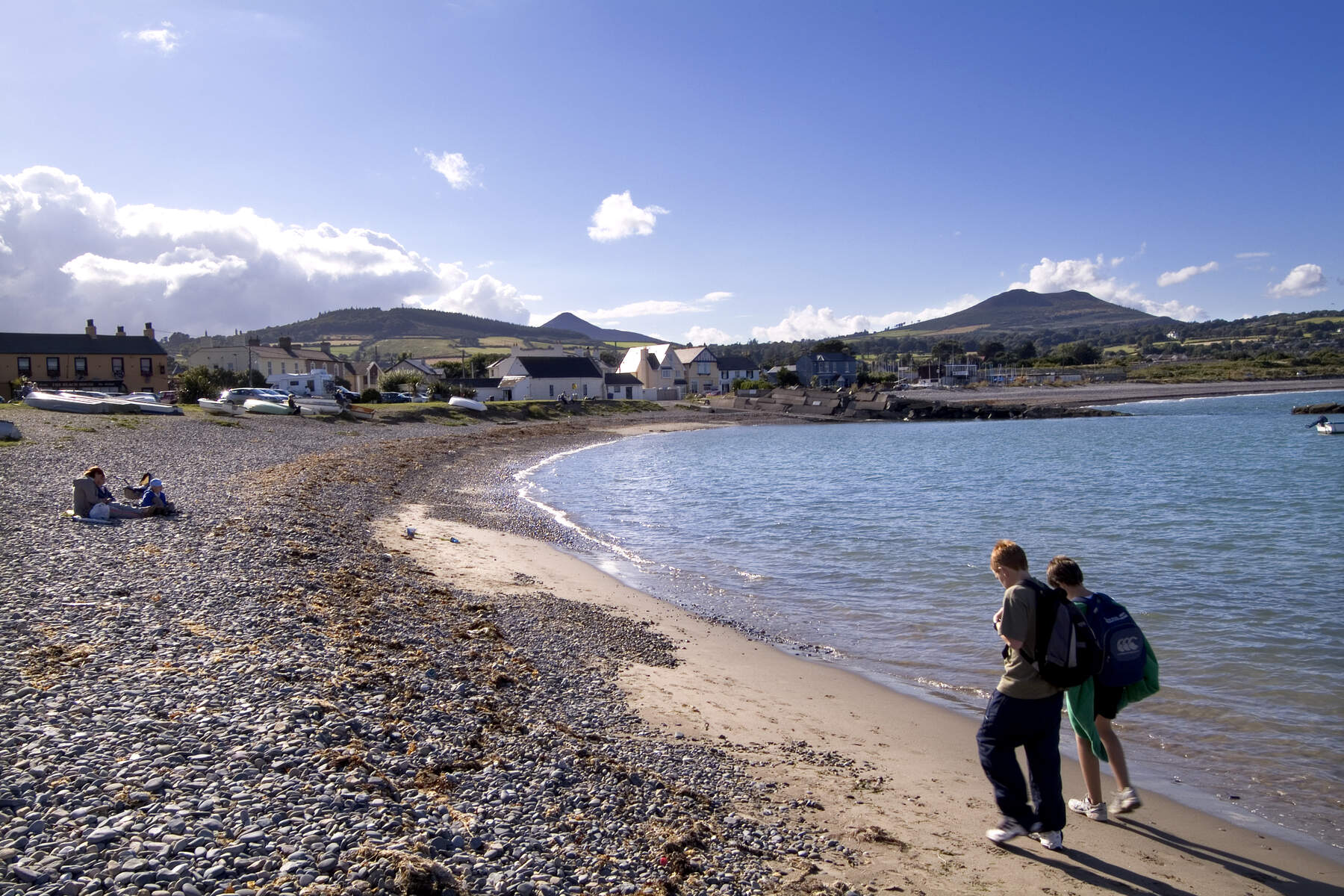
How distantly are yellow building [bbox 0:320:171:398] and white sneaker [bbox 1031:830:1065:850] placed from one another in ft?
247

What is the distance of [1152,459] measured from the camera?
40.5 meters

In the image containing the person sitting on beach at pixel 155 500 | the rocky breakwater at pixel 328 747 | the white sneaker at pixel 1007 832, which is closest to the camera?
the rocky breakwater at pixel 328 747

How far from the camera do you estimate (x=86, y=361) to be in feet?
223

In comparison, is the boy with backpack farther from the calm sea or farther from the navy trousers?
the calm sea

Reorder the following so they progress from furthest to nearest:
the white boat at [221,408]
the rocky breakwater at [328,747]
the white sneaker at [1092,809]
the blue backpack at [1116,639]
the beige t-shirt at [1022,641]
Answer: the white boat at [221,408] < the white sneaker at [1092,809] < the blue backpack at [1116,639] < the beige t-shirt at [1022,641] < the rocky breakwater at [328,747]

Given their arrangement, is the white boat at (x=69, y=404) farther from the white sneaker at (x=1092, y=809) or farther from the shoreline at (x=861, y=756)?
the white sneaker at (x=1092, y=809)

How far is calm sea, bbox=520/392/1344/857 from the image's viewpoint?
8273 millimetres

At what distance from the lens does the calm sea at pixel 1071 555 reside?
827 cm

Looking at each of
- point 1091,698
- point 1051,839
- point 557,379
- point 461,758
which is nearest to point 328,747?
point 461,758

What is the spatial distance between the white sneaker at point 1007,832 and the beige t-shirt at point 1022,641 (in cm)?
103

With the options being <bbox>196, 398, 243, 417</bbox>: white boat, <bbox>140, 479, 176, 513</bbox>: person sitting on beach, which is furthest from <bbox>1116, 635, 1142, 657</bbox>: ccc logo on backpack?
<bbox>196, 398, 243, 417</bbox>: white boat


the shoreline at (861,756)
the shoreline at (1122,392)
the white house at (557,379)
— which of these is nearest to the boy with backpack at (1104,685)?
the shoreline at (861,756)

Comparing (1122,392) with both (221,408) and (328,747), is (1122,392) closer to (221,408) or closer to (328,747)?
(221,408)

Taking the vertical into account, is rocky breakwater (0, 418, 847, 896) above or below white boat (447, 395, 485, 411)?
below
